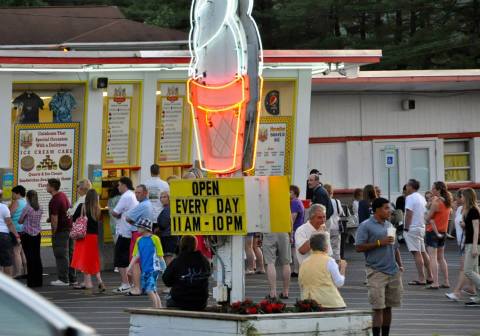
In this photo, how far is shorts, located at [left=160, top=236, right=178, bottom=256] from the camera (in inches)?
811

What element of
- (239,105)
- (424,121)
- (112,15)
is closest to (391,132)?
(424,121)

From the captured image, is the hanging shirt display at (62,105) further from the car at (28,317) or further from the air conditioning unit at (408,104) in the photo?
the car at (28,317)

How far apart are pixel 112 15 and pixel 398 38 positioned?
64.2 ft

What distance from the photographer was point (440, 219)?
21.7 m

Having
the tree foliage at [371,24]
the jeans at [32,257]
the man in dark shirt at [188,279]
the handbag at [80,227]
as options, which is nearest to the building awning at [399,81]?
the jeans at [32,257]

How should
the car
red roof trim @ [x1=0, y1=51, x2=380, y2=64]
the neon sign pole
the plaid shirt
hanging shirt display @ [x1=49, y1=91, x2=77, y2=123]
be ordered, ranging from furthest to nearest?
1. hanging shirt display @ [x1=49, y1=91, x2=77, y2=123]
2. red roof trim @ [x1=0, y1=51, x2=380, y2=64]
3. the plaid shirt
4. the neon sign pole
5. the car

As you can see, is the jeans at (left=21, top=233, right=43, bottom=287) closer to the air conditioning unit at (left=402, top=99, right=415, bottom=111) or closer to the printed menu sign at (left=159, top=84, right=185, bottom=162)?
the printed menu sign at (left=159, top=84, right=185, bottom=162)

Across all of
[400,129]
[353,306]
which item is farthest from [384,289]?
[400,129]

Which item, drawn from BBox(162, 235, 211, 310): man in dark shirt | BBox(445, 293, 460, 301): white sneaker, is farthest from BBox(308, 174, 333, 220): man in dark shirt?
BBox(162, 235, 211, 310): man in dark shirt

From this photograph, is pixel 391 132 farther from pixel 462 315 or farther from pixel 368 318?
pixel 368 318

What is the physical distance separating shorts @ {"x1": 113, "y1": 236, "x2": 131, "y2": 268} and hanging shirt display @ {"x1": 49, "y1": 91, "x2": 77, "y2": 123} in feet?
14.9

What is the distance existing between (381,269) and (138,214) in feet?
17.5

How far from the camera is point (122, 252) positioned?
21000mm

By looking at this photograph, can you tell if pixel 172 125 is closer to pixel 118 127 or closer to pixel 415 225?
pixel 118 127
